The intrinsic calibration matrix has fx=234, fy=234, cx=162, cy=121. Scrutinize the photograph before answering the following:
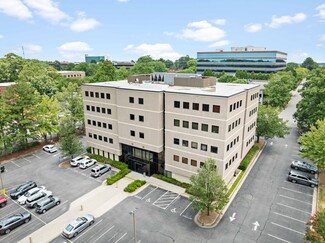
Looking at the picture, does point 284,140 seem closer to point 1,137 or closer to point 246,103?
point 246,103

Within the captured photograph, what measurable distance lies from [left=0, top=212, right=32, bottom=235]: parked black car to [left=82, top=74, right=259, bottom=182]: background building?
66.2 feet

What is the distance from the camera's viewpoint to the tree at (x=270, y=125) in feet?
179

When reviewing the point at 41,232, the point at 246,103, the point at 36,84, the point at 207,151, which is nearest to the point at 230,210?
the point at 207,151

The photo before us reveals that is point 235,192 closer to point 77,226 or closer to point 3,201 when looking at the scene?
point 77,226

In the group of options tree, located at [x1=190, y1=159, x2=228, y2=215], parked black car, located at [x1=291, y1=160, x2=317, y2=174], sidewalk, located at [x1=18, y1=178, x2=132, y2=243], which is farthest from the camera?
parked black car, located at [x1=291, y1=160, x2=317, y2=174]

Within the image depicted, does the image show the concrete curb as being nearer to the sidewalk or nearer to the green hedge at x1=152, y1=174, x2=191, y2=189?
the green hedge at x1=152, y1=174, x2=191, y2=189

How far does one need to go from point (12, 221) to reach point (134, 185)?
17583mm

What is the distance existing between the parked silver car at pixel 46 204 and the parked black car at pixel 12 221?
1.58 metres

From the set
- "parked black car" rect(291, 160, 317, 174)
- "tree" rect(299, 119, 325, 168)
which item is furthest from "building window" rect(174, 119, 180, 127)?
"parked black car" rect(291, 160, 317, 174)

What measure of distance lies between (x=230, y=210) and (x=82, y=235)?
20.6 meters

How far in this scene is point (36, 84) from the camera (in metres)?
94.4

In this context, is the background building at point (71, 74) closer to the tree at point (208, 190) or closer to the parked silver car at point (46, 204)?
the parked silver car at point (46, 204)

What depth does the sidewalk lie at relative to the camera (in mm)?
29513

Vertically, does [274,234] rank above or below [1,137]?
below
